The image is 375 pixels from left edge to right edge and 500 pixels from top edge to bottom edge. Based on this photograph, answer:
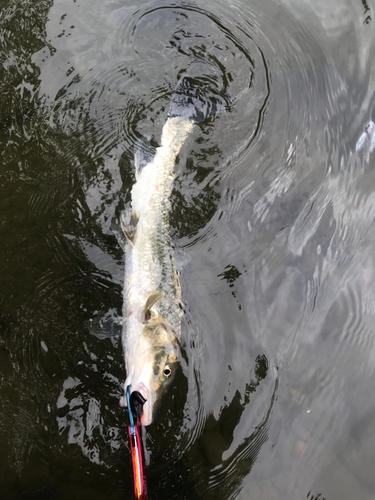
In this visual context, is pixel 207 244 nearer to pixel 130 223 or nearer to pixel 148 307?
pixel 130 223

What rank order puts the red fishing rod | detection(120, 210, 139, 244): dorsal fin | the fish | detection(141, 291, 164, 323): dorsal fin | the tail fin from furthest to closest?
the tail fin, detection(120, 210, 139, 244): dorsal fin, detection(141, 291, 164, 323): dorsal fin, the fish, the red fishing rod

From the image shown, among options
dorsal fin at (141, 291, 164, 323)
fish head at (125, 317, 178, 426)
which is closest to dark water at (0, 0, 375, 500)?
fish head at (125, 317, 178, 426)

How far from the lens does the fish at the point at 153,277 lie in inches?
148

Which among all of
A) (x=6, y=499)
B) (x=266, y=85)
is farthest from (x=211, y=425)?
(x=266, y=85)

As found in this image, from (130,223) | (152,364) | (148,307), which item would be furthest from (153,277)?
(152,364)

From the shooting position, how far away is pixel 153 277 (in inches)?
167

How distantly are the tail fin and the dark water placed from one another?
0.50 ft

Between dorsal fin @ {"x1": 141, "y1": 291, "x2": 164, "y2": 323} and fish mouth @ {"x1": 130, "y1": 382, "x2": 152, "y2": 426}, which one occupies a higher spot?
dorsal fin @ {"x1": 141, "y1": 291, "x2": 164, "y2": 323}

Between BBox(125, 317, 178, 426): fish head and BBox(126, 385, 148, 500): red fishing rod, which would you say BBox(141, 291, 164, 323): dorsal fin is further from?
BBox(126, 385, 148, 500): red fishing rod

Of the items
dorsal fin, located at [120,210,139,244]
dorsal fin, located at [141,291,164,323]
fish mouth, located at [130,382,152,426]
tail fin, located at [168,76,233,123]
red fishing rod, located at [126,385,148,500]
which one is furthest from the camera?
tail fin, located at [168,76,233,123]

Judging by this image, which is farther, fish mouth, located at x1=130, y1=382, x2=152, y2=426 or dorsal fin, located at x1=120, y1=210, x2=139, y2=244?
dorsal fin, located at x1=120, y1=210, x2=139, y2=244

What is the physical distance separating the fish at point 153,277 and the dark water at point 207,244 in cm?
19

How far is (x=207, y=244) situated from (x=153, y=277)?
897 millimetres

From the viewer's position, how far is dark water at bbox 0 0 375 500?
13.0 ft
